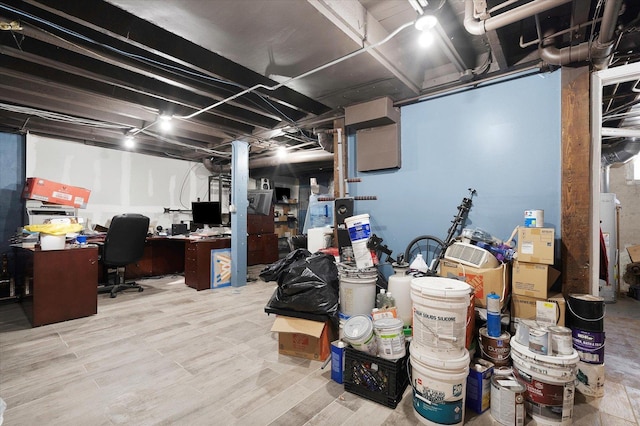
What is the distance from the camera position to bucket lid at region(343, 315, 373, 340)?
1.84 m

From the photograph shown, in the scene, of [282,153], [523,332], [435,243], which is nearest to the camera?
[523,332]

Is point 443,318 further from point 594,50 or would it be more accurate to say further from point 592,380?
point 594,50

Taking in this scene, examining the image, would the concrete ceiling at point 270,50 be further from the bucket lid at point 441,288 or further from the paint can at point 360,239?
the bucket lid at point 441,288

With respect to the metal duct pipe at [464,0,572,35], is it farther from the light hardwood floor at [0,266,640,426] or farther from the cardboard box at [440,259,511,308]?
the light hardwood floor at [0,266,640,426]

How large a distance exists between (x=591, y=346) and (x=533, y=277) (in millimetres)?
523

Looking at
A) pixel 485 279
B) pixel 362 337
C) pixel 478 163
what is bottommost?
pixel 362 337

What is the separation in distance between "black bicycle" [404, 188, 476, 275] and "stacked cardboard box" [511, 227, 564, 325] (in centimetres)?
58

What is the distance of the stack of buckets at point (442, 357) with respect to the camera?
149 cm

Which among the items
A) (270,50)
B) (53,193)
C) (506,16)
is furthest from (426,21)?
(53,193)

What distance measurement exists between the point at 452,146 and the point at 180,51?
2743 mm

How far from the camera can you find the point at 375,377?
1.74 meters

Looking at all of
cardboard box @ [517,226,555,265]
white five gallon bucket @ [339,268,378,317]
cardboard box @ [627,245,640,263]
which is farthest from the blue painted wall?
cardboard box @ [627,245,640,263]

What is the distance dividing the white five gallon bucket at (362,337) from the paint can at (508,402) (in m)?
0.70

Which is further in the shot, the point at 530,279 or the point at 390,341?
the point at 530,279
